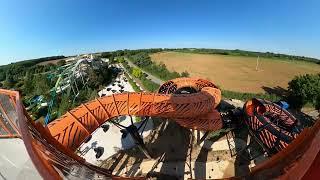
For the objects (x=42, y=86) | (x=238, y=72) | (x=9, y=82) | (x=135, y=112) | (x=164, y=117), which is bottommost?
(x=9, y=82)

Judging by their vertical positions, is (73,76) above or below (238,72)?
above

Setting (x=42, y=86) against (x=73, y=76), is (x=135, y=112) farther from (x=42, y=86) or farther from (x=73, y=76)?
(x=73, y=76)

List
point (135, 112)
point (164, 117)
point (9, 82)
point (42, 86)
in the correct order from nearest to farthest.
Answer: point (135, 112) < point (164, 117) < point (42, 86) < point (9, 82)

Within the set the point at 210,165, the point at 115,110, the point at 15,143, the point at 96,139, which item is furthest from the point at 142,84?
the point at 15,143

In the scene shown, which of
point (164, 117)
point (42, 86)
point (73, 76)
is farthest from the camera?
point (73, 76)

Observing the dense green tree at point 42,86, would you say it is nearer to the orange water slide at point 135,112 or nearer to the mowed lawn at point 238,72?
the orange water slide at point 135,112

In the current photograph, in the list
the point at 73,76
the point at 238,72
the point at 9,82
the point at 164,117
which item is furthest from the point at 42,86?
the point at 238,72
